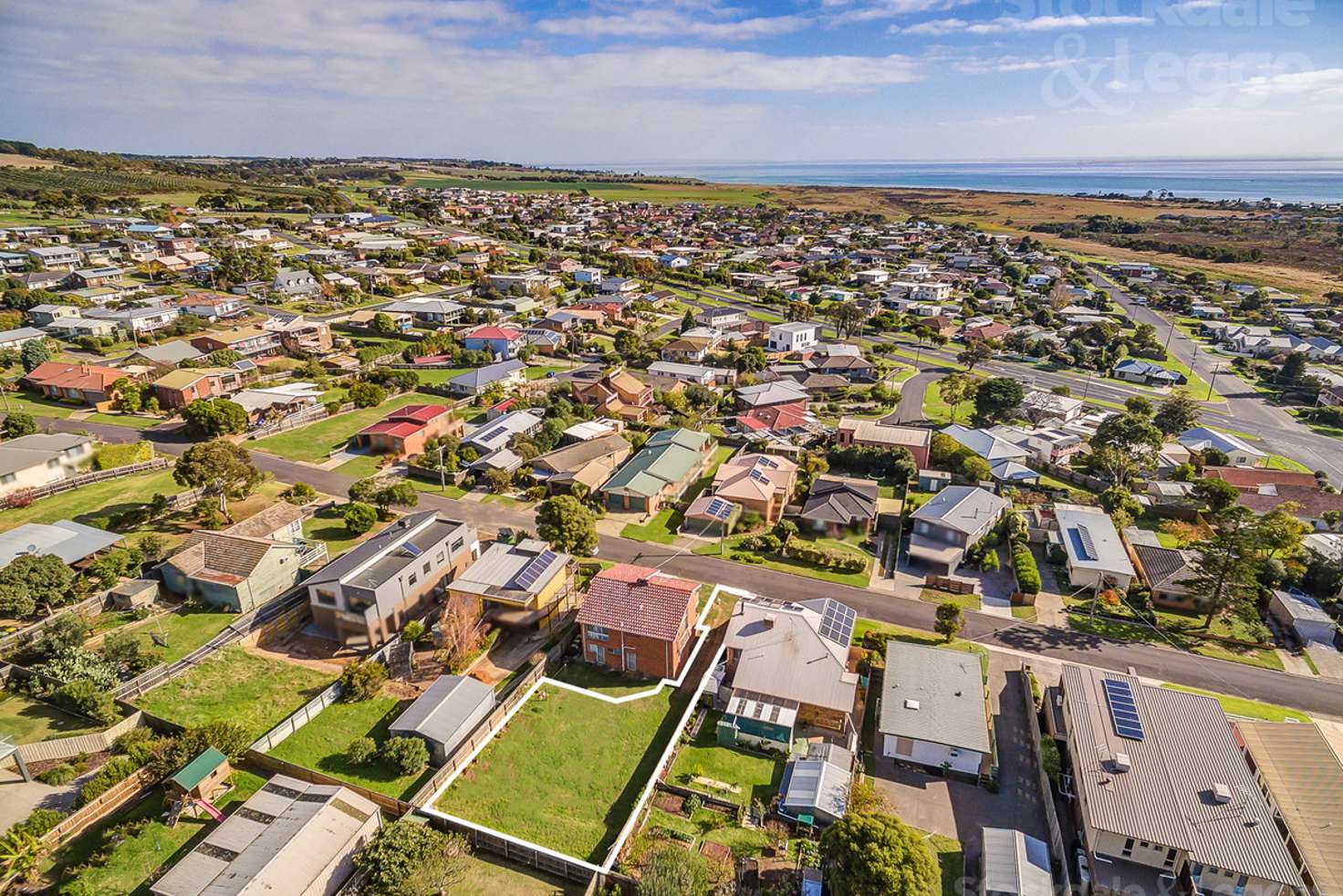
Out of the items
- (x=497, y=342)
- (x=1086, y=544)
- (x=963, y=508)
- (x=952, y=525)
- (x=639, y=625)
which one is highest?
(x=497, y=342)

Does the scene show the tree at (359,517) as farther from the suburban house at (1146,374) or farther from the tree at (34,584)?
the suburban house at (1146,374)

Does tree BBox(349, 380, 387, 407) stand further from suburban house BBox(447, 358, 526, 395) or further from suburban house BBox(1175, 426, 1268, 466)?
suburban house BBox(1175, 426, 1268, 466)

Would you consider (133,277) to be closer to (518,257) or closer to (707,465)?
(518,257)

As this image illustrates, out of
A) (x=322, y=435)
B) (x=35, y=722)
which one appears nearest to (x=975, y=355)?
(x=322, y=435)

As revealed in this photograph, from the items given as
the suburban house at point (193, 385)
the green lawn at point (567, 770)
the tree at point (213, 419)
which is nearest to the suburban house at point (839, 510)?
the green lawn at point (567, 770)

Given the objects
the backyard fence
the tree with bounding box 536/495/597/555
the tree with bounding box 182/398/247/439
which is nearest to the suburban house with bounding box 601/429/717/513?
the tree with bounding box 536/495/597/555

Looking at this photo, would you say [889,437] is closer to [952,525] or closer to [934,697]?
[952,525]

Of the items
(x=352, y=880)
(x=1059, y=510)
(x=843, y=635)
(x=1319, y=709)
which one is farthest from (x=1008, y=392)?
(x=352, y=880)
